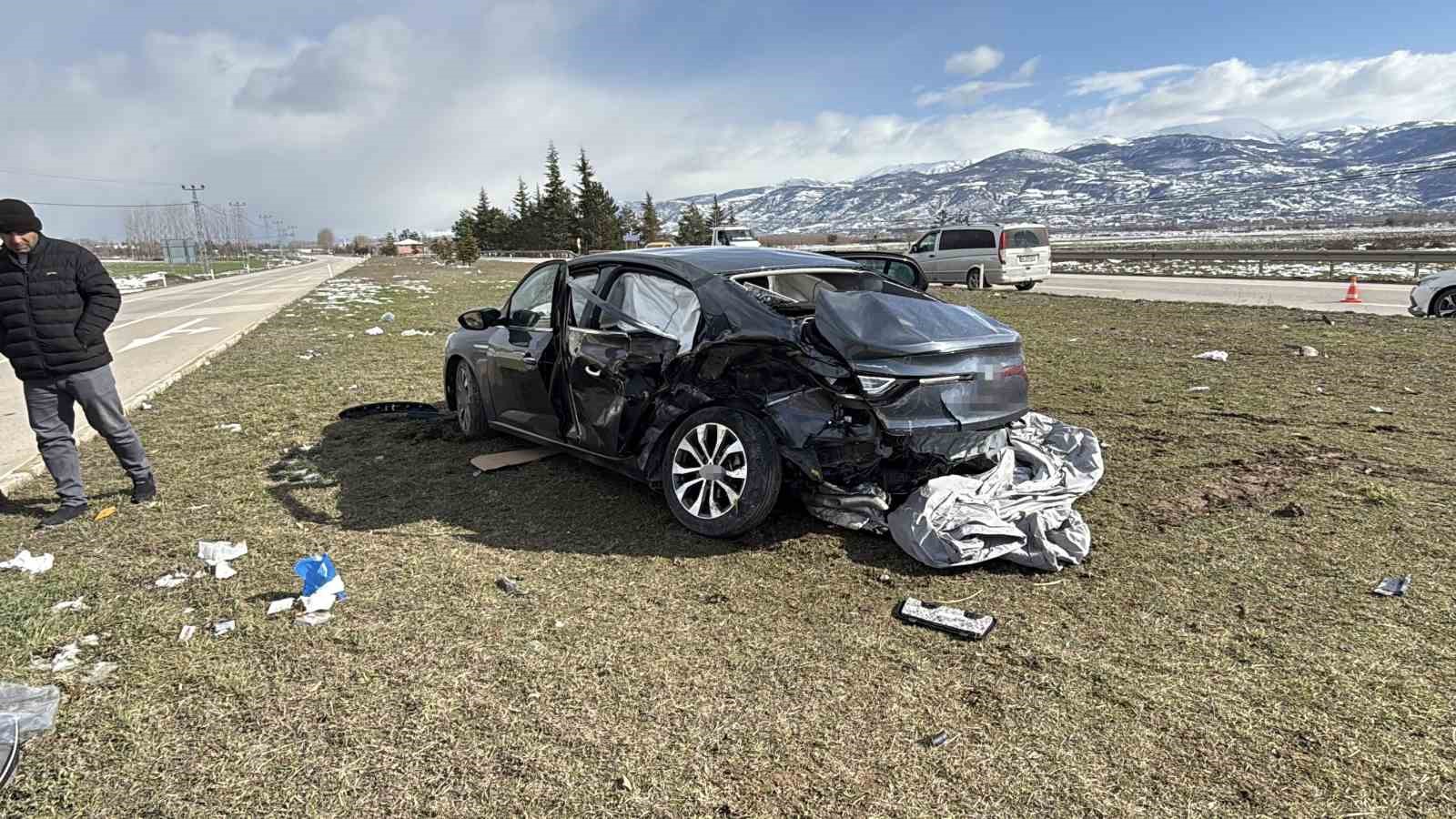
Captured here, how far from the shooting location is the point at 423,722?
8.59 ft

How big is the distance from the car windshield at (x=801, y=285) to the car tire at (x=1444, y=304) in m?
12.7

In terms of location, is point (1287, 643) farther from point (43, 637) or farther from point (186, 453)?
point (186, 453)

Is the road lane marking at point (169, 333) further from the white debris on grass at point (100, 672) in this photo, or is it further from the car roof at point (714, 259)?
the white debris on grass at point (100, 672)

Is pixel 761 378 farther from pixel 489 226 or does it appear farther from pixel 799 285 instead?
pixel 489 226

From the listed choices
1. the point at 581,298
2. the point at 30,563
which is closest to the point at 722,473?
the point at 581,298

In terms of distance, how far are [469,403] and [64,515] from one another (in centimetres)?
251

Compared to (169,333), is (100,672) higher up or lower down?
lower down

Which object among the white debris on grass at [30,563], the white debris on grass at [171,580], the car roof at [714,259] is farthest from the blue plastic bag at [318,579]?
the car roof at [714,259]

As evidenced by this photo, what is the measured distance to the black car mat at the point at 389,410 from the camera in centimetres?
698

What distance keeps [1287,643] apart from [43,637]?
4850 millimetres

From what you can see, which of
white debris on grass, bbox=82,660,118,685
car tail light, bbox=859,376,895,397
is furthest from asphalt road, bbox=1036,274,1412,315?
white debris on grass, bbox=82,660,118,685

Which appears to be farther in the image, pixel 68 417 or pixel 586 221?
pixel 586 221

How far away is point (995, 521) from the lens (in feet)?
12.3

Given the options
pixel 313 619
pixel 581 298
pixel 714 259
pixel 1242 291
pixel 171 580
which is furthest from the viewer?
pixel 1242 291
